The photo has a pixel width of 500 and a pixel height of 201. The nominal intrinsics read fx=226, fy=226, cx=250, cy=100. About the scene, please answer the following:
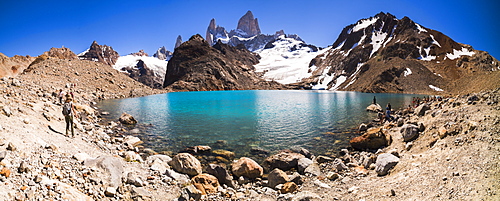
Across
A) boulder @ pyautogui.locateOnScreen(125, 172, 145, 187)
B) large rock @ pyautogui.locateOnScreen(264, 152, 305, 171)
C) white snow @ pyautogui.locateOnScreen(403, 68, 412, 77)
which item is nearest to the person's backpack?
boulder @ pyautogui.locateOnScreen(125, 172, 145, 187)

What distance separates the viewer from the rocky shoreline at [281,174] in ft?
20.9

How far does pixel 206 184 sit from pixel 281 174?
3.52 meters

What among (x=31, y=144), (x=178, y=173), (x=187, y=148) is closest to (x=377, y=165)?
(x=178, y=173)

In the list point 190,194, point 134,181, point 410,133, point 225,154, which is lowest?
point 225,154

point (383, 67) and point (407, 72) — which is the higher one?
point (383, 67)

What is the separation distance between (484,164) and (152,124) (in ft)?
89.0

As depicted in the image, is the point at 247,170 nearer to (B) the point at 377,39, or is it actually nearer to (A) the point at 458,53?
(A) the point at 458,53

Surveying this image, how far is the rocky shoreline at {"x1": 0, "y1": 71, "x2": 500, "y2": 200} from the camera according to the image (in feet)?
20.9

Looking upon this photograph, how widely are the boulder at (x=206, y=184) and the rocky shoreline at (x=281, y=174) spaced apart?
0.04 m

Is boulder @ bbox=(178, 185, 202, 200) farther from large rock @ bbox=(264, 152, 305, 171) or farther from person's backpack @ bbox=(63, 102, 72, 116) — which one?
person's backpack @ bbox=(63, 102, 72, 116)

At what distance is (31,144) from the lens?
8664mm

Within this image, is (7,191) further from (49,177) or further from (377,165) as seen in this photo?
(377,165)

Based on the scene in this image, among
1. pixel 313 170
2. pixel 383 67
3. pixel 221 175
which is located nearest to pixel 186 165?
pixel 221 175

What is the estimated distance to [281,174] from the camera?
35.3 ft
